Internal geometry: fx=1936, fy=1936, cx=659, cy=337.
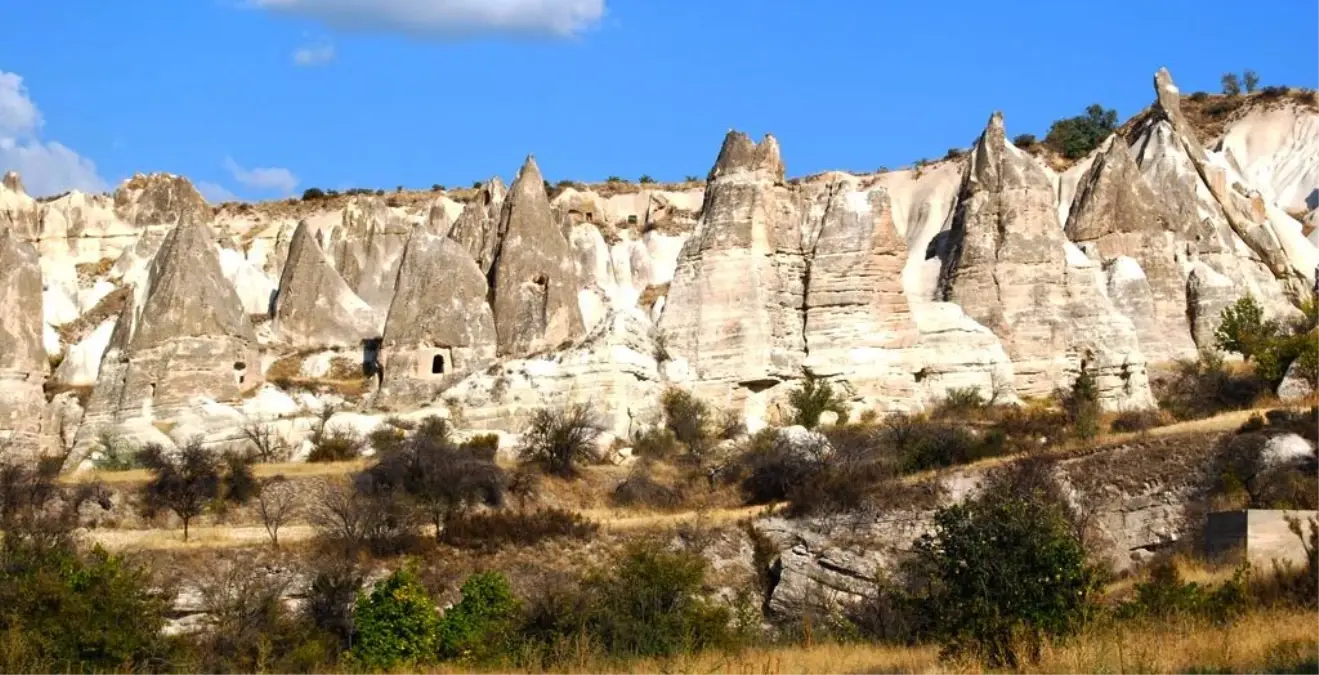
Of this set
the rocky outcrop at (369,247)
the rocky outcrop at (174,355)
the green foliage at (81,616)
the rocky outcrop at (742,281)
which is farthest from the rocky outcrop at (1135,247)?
the green foliage at (81,616)

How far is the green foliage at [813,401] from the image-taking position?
3338 centimetres

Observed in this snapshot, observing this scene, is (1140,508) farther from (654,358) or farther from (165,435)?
(165,435)

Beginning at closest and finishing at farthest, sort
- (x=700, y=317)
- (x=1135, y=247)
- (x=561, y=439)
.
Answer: (x=561, y=439) < (x=700, y=317) < (x=1135, y=247)

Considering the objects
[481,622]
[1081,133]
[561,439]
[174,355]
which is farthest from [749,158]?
[1081,133]

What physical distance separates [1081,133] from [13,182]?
38985mm

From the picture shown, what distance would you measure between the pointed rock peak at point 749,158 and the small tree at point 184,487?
11524 millimetres

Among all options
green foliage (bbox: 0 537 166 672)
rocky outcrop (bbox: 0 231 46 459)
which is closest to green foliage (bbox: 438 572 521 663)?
green foliage (bbox: 0 537 166 672)

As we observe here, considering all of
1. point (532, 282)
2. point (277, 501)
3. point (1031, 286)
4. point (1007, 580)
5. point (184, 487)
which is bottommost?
point (1007, 580)

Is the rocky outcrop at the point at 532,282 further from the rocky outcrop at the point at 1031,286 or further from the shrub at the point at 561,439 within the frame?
the rocky outcrop at the point at 1031,286

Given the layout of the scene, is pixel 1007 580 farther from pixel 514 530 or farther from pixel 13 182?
pixel 13 182

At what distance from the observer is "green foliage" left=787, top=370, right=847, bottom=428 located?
33.4 m

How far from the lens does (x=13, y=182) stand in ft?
210

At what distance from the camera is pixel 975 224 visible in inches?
1545

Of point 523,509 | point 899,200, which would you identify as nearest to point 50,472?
point 523,509
